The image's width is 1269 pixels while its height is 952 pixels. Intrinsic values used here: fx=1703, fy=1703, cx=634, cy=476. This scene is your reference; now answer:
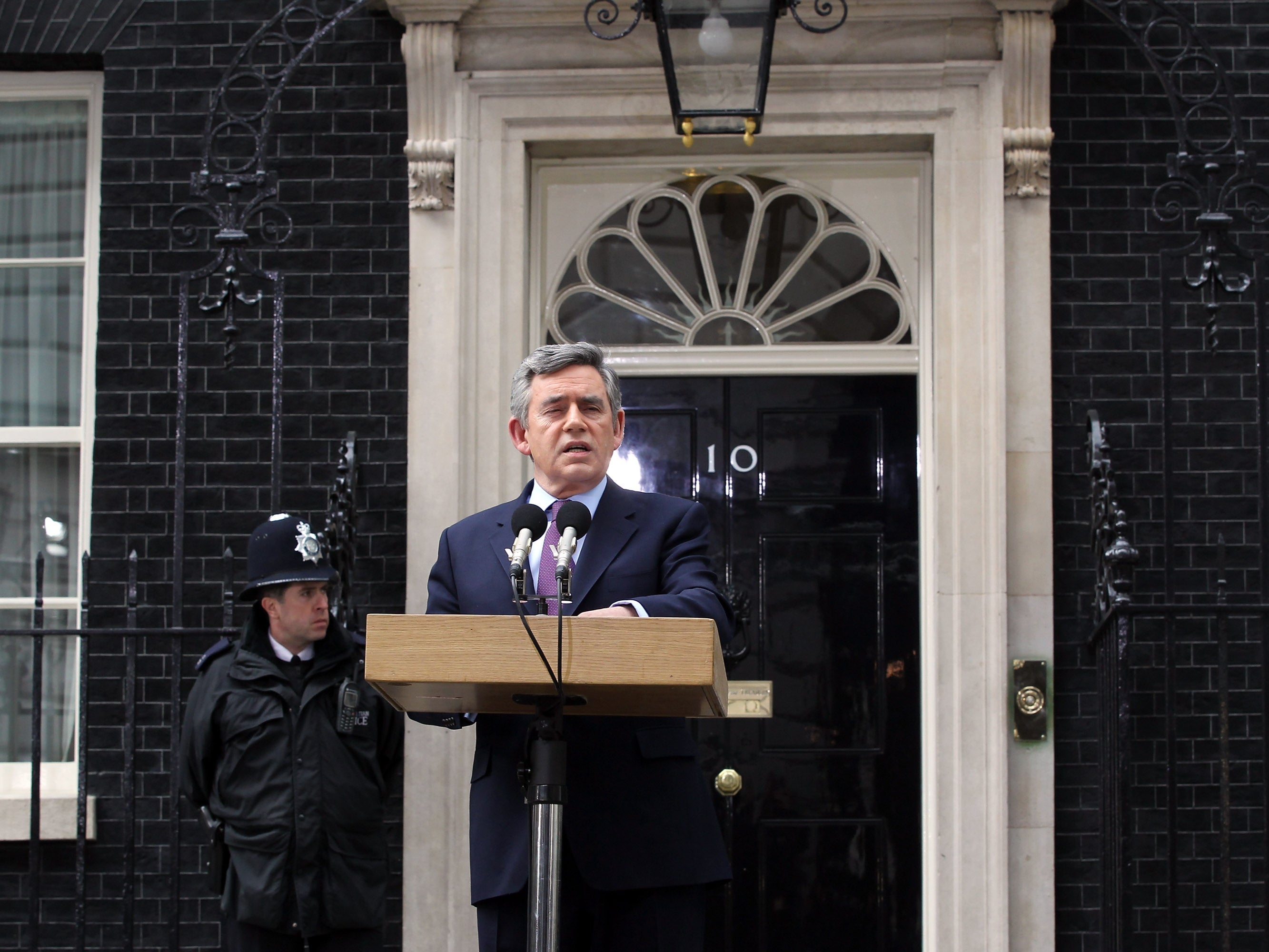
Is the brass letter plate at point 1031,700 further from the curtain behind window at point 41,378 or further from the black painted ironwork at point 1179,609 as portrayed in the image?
the curtain behind window at point 41,378

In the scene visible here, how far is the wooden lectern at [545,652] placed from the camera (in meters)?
3.21

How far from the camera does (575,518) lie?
3387 mm

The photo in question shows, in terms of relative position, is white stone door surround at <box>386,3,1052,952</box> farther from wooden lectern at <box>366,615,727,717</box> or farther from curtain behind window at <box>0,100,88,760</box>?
wooden lectern at <box>366,615,727,717</box>

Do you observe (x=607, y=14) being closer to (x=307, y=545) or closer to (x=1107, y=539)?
(x=307, y=545)

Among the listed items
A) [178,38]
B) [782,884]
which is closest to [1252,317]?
[782,884]

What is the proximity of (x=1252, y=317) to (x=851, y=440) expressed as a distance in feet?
5.25

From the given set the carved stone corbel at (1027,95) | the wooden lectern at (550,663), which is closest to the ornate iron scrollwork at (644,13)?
the carved stone corbel at (1027,95)

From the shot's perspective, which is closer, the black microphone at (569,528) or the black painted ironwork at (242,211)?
the black microphone at (569,528)

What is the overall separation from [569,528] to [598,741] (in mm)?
672

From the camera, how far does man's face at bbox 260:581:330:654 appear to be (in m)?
5.36

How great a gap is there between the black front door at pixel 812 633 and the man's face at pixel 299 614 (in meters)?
1.77

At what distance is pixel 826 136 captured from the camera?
6734 mm

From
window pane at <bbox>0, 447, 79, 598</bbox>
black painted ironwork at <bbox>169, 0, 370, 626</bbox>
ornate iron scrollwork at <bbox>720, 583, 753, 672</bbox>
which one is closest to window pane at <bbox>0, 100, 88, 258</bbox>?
black painted ironwork at <bbox>169, 0, 370, 626</bbox>

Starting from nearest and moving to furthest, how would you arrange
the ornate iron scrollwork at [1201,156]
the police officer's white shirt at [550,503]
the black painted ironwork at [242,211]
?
the police officer's white shirt at [550,503]
the ornate iron scrollwork at [1201,156]
the black painted ironwork at [242,211]
